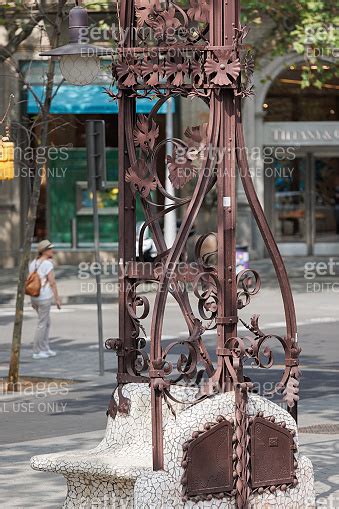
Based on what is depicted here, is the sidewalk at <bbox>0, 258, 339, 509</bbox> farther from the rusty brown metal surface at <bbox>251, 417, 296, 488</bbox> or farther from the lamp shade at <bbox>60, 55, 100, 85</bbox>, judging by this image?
the lamp shade at <bbox>60, 55, 100, 85</bbox>

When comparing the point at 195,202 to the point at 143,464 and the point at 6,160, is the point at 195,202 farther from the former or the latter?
Answer: the point at 6,160

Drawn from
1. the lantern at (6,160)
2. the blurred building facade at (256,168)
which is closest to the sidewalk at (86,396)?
the lantern at (6,160)

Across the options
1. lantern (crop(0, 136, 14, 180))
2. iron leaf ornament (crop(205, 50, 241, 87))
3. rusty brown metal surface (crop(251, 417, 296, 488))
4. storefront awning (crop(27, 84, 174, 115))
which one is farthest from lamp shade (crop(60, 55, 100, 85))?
storefront awning (crop(27, 84, 174, 115))

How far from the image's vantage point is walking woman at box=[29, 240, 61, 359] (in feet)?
61.7

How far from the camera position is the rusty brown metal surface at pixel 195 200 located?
27.0ft

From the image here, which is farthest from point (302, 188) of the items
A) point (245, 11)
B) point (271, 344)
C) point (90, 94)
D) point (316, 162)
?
point (271, 344)

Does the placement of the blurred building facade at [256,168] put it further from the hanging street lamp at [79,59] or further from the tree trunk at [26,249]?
the hanging street lamp at [79,59]

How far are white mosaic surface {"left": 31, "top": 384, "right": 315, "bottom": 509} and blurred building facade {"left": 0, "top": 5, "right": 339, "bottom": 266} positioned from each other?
2353cm

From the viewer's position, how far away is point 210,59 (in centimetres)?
845

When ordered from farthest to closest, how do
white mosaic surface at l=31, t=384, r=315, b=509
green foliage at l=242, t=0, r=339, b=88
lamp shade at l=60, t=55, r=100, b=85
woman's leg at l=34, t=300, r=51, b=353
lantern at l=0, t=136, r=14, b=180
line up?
green foliage at l=242, t=0, r=339, b=88, woman's leg at l=34, t=300, r=51, b=353, lamp shade at l=60, t=55, r=100, b=85, lantern at l=0, t=136, r=14, b=180, white mosaic surface at l=31, t=384, r=315, b=509

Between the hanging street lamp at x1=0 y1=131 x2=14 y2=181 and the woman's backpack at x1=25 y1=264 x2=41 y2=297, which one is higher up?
the hanging street lamp at x1=0 y1=131 x2=14 y2=181

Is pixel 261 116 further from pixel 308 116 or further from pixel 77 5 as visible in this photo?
pixel 77 5

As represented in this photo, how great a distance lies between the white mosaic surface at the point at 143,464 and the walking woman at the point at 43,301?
9815 millimetres

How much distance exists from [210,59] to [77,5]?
5308 mm
